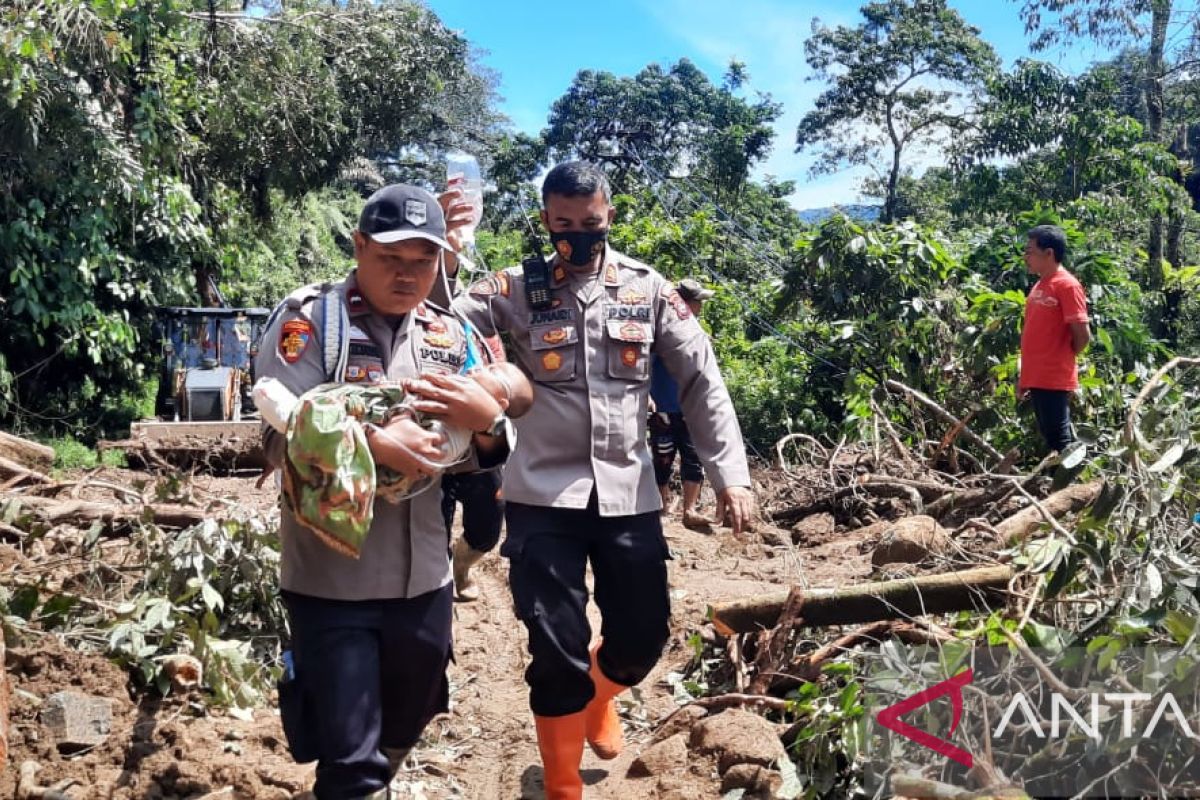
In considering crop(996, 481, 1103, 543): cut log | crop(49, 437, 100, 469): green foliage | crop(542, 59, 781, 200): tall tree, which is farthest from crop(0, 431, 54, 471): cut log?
crop(542, 59, 781, 200): tall tree

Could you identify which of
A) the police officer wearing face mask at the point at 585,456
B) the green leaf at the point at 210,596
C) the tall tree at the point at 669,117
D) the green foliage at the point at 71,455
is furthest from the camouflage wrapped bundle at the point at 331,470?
the tall tree at the point at 669,117

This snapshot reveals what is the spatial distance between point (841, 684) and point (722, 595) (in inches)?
78.0

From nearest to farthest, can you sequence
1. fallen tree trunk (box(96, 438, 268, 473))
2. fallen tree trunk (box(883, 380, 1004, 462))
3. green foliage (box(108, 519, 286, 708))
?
green foliage (box(108, 519, 286, 708))
fallen tree trunk (box(883, 380, 1004, 462))
fallen tree trunk (box(96, 438, 268, 473))

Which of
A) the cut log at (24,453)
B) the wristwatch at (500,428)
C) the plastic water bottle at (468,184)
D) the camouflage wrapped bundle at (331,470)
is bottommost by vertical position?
the camouflage wrapped bundle at (331,470)

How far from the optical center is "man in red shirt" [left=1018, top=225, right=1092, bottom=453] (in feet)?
23.7

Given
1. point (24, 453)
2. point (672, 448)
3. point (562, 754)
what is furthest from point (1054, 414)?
point (24, 453)

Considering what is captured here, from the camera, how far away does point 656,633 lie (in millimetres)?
3607

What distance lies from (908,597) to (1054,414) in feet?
12.7

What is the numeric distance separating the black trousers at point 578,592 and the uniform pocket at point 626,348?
42 centimetres

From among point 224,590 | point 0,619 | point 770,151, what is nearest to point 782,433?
point 224,590

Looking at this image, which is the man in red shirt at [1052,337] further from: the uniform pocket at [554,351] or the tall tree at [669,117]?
the tall tree at [669,117]

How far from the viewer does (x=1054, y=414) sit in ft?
24.1

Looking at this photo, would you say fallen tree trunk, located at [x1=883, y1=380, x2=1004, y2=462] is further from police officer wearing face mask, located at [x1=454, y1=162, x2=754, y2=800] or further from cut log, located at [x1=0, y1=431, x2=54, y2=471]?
cut log, located at [x1=0, y1=431, x2=54, y2=471]

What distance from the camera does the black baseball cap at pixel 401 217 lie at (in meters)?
2.72
